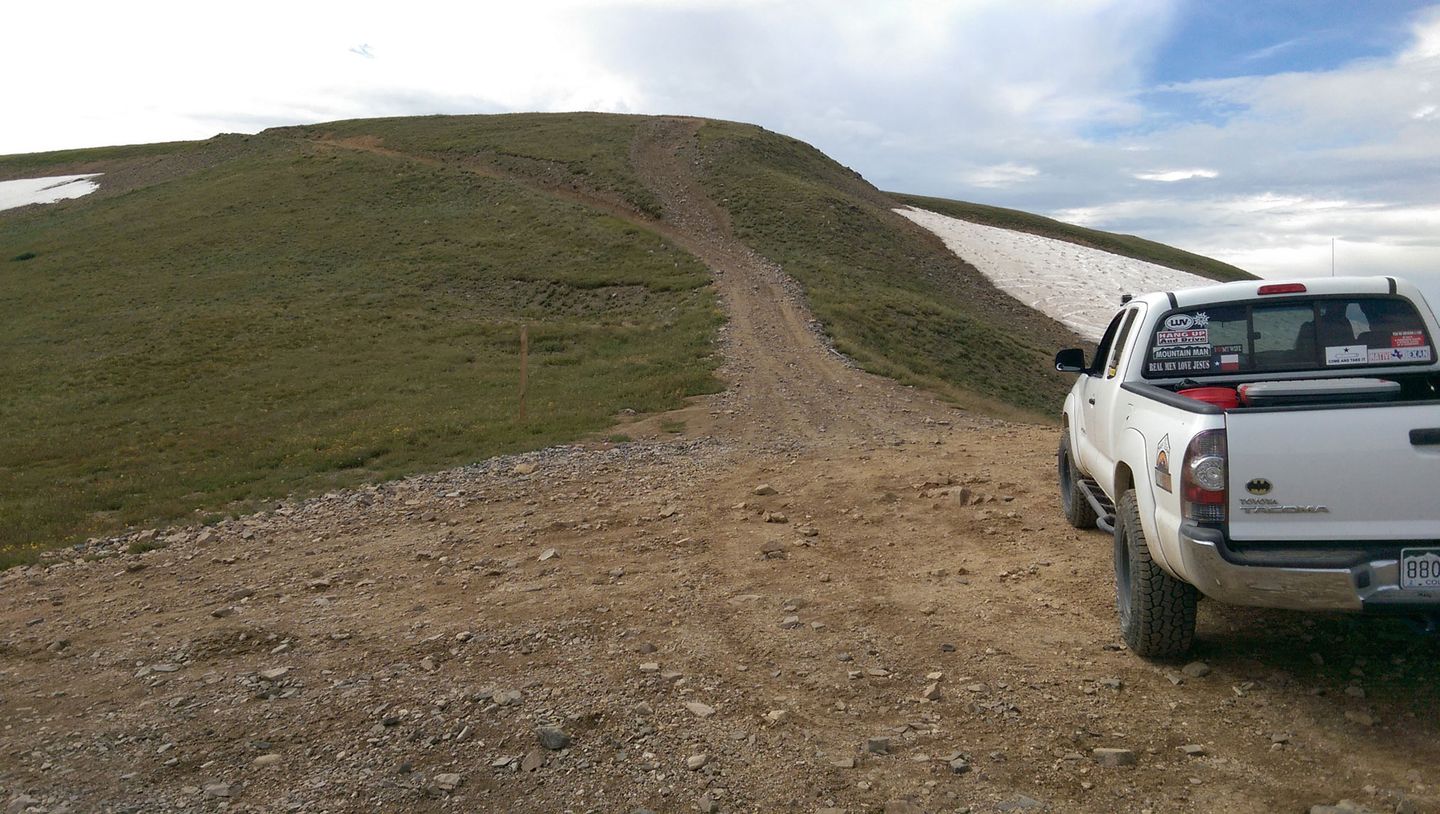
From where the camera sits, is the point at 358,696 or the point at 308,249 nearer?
the point at 358,696

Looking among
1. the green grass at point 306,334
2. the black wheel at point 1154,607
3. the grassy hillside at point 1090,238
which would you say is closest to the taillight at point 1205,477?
the black wheel at point 1154,607

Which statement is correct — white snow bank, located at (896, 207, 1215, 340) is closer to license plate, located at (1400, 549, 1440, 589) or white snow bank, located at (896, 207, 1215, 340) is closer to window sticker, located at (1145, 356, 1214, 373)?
window sticker, located at (1145, 356, 1214, 373)

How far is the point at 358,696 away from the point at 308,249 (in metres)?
38.1

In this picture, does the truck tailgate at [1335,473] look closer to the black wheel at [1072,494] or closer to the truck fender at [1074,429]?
the truck fender at [1074,429]

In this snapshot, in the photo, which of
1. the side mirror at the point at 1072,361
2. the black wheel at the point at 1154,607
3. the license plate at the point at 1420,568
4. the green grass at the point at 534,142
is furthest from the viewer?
the green grass at the point at 534,142

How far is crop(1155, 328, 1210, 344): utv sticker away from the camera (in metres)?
6.29

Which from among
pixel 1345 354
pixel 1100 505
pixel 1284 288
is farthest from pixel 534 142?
pixel 1345 354

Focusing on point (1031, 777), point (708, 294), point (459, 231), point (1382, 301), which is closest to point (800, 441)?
point (1382, 301)

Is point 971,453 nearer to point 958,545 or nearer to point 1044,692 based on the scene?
point 958,545

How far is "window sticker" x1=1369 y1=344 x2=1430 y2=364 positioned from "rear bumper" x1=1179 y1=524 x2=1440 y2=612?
2.19 metres

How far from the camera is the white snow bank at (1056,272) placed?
38031 millimetres

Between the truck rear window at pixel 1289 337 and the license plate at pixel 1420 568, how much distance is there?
2.05 meters

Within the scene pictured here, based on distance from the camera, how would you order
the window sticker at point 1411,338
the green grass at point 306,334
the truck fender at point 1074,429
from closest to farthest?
the window sticker at point 1411,338, the truck fender at point 1074,429, the green grass at point 306,334

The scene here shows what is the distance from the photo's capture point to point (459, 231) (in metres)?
40.2
